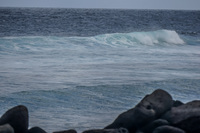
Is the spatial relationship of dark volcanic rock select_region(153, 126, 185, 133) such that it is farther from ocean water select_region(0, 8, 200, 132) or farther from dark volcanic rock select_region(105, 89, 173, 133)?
ocean water select_region(0, 8, 200, 132)

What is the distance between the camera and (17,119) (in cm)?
670

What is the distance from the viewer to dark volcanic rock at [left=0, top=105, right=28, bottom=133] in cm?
668

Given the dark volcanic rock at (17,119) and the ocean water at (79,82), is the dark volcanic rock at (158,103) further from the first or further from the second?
the dark volcanic rock at (17,119)

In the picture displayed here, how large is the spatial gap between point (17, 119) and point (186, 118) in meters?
2.53

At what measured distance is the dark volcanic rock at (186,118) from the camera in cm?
671

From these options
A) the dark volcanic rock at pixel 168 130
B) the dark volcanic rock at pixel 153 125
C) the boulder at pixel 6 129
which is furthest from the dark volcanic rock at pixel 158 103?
the boulder at pixel 6 129

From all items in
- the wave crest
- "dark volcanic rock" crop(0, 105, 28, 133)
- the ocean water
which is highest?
"dark volcanic rock" crop(0, 105, 28, 133)

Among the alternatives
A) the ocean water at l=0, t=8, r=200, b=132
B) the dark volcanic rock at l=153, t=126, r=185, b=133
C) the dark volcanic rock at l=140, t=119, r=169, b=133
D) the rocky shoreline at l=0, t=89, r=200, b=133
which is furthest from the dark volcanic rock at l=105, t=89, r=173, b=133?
the ocean water at l=0, t=8, r=200, b=132

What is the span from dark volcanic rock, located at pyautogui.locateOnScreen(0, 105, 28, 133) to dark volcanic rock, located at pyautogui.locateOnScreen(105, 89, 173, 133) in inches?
52.2

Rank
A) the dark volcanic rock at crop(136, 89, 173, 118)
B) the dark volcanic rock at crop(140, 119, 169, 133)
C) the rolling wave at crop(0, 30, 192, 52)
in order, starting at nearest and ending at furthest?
the dark volcanic rock at crop(140, 119, 169, 133) < the dark volcanic rock at crop(136, 89, 173, 118) < the rolling wave at crop(0, 30, 192, 52)

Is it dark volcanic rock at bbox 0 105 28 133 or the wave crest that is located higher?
dark volcanic rock at bbox 0 105 28 133

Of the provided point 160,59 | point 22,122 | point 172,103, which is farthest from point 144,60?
point 22,122

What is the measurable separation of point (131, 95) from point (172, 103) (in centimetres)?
280

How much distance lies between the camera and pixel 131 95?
10.1m
